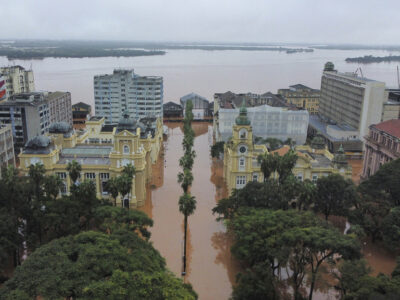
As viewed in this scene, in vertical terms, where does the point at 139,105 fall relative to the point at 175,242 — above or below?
above

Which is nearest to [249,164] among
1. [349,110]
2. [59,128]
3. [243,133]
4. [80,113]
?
[243,133]

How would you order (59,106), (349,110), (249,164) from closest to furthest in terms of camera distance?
1. (249,164)
2. (349,110)
3. (59,106)

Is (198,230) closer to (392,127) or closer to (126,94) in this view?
(392,127)

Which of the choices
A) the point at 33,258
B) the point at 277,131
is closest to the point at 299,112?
the point at 277,131

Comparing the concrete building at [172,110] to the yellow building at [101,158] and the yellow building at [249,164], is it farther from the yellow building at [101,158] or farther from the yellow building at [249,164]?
the yellow building at [249,164]

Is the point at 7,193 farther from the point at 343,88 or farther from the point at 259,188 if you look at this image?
the point at 343,88

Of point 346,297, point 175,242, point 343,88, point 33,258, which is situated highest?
point 343,88
